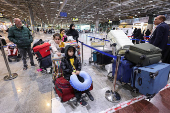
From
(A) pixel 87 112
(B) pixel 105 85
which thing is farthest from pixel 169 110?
(A) pixel 87 112

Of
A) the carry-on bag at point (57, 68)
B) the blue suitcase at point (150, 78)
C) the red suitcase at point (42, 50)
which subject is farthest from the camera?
the red suitcase at point (42, 50)

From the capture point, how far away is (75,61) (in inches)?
91.0

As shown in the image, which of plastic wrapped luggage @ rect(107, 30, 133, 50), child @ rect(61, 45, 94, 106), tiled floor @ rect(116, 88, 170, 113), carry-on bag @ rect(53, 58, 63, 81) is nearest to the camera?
tiled floor @ rect(116, 88, 170, 113)

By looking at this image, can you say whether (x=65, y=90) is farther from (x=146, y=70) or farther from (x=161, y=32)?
(x=161, y=32)

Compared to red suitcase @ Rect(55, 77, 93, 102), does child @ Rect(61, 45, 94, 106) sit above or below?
above

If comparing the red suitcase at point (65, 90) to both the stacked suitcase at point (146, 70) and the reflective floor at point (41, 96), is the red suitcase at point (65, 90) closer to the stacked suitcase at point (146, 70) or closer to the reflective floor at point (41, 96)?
the reflective floor at point (41, 96)

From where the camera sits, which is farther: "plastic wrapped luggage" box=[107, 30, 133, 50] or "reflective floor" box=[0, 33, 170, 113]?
"plastic wrapped luggage" box=[107, 30, 133, 50]

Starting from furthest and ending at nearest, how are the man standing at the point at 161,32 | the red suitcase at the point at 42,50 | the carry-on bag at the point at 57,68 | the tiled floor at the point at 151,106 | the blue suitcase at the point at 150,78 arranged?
1. the red suitcase at the point at 42,50
2. the man standing at the point at 161,32
3. the carry-on bag at the point at 57,68
4. the tiled floor at the point at 151,106
5. the blue suitcase at the point at 150,78

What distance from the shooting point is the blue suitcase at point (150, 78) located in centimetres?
170

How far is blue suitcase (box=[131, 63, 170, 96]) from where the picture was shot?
1702mm

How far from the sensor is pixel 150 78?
1.71 metres

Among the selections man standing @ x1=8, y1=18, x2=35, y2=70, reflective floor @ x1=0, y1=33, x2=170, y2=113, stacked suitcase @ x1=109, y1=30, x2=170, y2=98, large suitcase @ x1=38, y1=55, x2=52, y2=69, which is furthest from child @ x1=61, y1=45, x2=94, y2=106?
man standing @ x1=8, y1=18, x2=35, y2=70

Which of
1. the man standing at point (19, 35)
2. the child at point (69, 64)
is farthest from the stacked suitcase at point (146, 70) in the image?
the man standing at point (19, 35)

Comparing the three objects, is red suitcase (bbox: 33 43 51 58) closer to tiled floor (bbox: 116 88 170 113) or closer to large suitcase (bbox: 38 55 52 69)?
large suitcase (bbox: 38 55 52 69)
